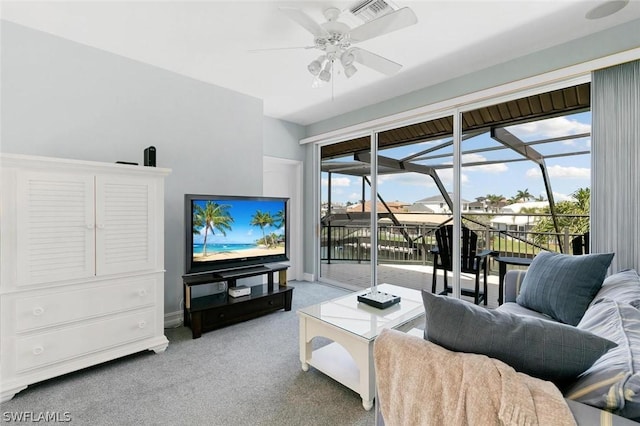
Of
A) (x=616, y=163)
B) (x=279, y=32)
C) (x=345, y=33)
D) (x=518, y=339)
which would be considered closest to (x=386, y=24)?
(x=345, y=33)

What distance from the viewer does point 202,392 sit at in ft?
6.31

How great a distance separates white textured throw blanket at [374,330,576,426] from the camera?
78 cm

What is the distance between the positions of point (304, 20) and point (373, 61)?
0.64 meters

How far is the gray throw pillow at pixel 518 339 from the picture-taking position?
878 millimetres

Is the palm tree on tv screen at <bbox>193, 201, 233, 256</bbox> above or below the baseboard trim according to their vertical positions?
above

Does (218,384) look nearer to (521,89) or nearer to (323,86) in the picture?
(323,86)

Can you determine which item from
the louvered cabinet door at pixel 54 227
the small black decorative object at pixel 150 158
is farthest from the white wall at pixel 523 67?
the louvered cabinet door at pixel 54 227

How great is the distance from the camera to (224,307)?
114 inches

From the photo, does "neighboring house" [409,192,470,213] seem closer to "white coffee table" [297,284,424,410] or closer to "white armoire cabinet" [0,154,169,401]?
"white coffee table" [297,284,424,410]

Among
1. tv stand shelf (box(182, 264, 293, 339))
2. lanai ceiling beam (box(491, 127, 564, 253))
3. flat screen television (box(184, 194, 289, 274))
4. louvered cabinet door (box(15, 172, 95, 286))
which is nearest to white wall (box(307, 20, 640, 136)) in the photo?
lanai ceiling beam (box(491, 127, 564, 253))

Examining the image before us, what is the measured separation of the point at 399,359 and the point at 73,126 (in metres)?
3.11

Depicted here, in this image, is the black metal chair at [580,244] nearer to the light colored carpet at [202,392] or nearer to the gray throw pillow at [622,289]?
the gray throw pillow at [622,289]

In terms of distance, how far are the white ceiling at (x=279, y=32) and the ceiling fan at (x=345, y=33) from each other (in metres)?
0.20

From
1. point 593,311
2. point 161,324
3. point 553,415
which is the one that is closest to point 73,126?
point 161,324
